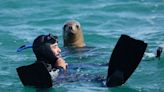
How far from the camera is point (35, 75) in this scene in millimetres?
9375

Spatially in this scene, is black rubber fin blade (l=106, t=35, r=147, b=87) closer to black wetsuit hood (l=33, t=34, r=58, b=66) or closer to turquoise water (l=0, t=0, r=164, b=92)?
turquoise water (l=0, t=0, r=164, b=92)

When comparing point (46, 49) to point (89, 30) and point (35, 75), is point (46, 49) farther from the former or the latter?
point (89, 30)

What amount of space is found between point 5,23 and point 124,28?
376 cm

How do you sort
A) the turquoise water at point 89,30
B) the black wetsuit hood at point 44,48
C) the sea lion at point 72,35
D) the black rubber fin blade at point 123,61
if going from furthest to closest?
the sea lion at point 72,35 → the turquoise water at point 89,30 → the black wetsuit hood at point 44,48 → the black rubber fin blade at point 123,61

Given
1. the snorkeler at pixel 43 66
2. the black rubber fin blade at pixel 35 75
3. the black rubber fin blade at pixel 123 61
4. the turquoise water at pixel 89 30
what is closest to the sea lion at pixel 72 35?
the turquoise water at pixel 89 30

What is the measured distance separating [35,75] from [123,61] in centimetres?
153

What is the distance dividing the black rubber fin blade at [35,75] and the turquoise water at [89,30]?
166mm

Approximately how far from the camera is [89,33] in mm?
15344

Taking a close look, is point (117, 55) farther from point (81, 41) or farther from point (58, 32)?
point (58, 32)

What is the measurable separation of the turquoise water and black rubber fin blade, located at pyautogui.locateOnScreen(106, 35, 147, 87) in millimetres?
197

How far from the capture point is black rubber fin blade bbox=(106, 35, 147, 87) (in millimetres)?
9539

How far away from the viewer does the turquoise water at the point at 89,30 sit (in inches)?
419

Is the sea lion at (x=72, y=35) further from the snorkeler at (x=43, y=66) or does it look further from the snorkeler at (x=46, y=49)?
the snorkeler at (x=46, y=49)

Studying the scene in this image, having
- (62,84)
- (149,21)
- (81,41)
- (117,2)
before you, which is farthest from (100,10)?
(62,84)
